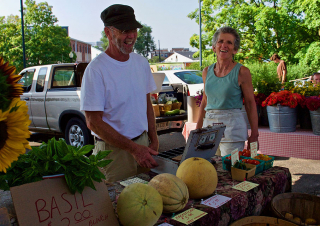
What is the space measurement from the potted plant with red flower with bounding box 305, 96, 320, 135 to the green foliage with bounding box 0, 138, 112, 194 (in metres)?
4.13

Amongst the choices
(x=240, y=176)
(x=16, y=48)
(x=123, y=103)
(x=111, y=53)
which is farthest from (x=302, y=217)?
(x=16, y=48)

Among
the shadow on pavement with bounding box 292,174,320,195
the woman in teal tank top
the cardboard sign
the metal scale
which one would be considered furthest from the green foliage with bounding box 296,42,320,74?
the cardboard sign

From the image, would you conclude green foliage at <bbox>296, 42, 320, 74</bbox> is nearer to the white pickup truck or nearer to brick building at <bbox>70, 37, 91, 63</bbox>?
the white pickup truck

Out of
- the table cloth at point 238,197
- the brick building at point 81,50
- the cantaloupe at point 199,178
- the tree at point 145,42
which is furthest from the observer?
the tree at point 145,42

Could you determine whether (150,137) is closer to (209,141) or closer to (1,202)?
(209,141)

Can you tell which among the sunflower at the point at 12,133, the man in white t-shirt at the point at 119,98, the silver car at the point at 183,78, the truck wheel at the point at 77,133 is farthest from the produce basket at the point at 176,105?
the sunflower at the point at 12,133

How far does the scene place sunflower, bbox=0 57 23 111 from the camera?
75 cm

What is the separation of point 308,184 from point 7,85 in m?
4.78

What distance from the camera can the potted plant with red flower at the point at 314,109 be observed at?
4.45m

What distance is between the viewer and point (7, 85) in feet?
2.47

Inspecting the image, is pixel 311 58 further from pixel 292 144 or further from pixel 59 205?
pixel 59 205

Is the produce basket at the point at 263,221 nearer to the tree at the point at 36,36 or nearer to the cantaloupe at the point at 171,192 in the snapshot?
the cantaloupe at the point at 171,192

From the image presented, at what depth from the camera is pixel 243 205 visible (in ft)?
5.71

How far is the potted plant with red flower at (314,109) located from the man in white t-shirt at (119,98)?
3.11m
